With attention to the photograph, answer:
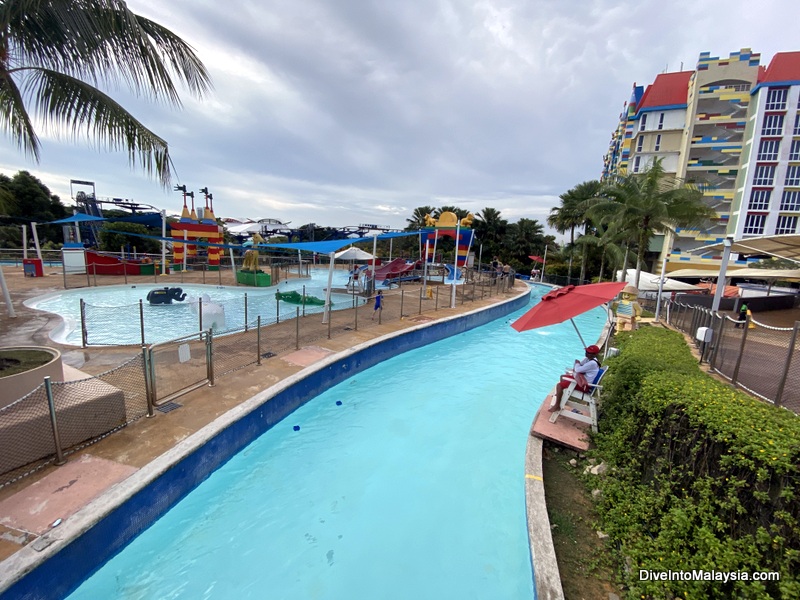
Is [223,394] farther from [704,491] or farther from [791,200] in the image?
[791,200]

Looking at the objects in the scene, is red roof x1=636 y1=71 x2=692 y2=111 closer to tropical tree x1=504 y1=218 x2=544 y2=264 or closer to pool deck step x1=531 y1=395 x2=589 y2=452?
tropical tree x1=504 y1=218 x2=544 y2=264

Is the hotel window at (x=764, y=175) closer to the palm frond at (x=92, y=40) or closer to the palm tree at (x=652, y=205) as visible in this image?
the palm tree at (x=652, y=205)

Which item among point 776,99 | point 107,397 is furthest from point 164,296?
point 776,99

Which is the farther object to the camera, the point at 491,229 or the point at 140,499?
the point at 491,229

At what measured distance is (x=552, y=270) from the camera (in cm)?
3703

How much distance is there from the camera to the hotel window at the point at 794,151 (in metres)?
29.5

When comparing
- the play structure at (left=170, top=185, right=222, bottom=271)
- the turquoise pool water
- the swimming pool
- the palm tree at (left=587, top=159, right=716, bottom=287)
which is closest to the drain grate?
the turquoise pool water

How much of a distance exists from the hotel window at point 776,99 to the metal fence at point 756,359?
3242 cm

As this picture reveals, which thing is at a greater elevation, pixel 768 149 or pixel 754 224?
pixel 768 149

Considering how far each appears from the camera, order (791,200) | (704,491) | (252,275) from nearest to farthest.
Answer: (704,491)
(252,275)
(791,200)

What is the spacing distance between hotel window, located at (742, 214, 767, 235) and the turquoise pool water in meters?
36.6

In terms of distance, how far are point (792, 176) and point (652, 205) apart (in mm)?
27138

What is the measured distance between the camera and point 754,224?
30688 mm

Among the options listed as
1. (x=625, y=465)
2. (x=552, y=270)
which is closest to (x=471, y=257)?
(x=552, y=270)
